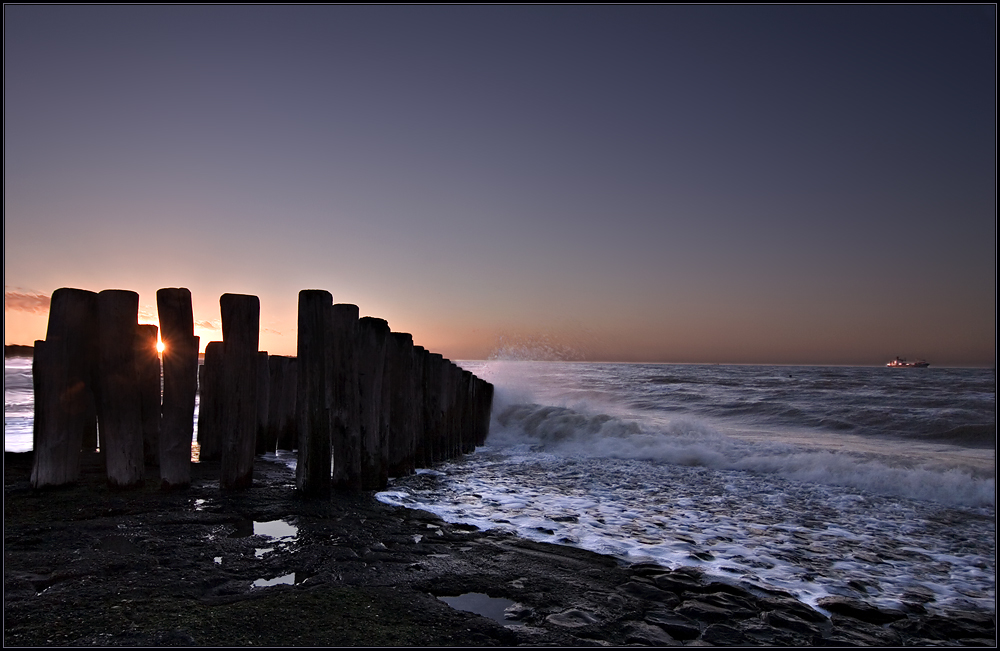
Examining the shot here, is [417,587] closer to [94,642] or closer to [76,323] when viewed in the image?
[94,642]

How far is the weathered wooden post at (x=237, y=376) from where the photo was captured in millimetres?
5539

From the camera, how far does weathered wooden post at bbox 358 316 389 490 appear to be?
642cm

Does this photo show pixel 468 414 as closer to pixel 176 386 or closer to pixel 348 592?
pixel 176 386

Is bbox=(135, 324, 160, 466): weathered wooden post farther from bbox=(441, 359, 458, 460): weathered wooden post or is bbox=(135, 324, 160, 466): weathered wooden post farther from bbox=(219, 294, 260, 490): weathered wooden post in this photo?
bbox=(441, 359, 458, 460): weathered wooden post

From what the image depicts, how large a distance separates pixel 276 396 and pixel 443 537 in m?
5.04

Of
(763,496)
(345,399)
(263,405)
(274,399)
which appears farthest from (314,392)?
(763,496)

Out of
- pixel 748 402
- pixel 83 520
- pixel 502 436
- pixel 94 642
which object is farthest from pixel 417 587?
pixel 748 402

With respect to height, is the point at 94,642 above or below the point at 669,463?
above

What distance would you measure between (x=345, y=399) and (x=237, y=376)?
1.07 m

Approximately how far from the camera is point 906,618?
3.68 m

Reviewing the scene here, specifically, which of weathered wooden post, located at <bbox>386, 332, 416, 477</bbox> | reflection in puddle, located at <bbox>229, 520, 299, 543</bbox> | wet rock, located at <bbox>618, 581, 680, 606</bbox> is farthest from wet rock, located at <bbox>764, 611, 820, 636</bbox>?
weathered wooden post, located at <bbox>386, 332, 416, 477</bbox>

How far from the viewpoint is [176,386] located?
18.3 ft

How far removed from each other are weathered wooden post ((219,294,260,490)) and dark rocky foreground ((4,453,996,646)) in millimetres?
708

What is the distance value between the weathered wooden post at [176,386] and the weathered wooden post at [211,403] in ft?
6.46
